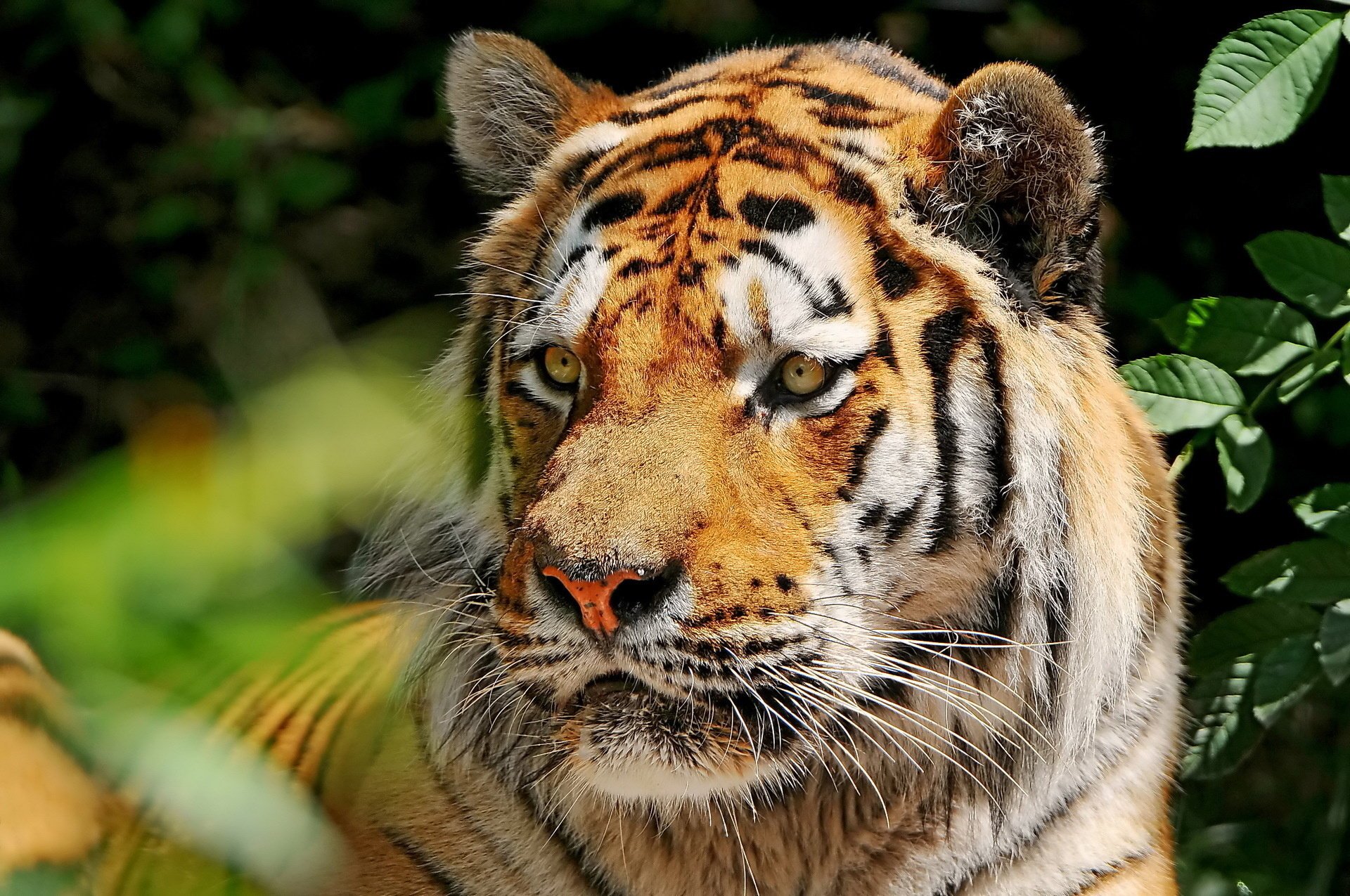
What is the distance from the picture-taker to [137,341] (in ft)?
10.3

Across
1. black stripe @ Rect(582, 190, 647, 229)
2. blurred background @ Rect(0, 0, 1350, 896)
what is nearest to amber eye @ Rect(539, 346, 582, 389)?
black stripe @ Rect(582, 190, 647, 229)

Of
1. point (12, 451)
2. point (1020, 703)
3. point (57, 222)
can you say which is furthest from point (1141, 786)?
point (57, 222)

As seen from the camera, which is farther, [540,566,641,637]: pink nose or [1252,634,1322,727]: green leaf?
[1252,634,1322,727]: green leaf

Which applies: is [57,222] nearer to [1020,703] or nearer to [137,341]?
[137,341]

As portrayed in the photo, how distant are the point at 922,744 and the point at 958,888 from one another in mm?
156

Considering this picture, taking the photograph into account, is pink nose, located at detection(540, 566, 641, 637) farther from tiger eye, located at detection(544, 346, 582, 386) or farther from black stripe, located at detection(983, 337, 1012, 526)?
black stripe, located at detection(983, 337, 1012, 526)

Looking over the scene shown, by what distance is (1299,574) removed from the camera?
1529mm

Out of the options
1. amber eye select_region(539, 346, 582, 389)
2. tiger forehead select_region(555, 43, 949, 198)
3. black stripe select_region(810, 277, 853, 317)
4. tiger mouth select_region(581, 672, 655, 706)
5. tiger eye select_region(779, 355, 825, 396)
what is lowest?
tiger mouth select_region(581, 672, 655, 706)

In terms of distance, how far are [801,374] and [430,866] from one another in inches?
26.3

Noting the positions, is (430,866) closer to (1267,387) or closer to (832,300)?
(832,300)

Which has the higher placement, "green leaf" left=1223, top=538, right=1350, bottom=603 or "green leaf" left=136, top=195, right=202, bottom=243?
"green leaf" left=136, top=195, right=202, bottom=243

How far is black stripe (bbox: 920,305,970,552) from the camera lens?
4.42ft

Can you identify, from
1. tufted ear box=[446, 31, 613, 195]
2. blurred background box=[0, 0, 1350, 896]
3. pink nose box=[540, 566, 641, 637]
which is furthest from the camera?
blurred background box=[0, 0, 1350, 896]

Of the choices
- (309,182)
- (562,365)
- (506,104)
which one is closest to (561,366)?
(562,365)
